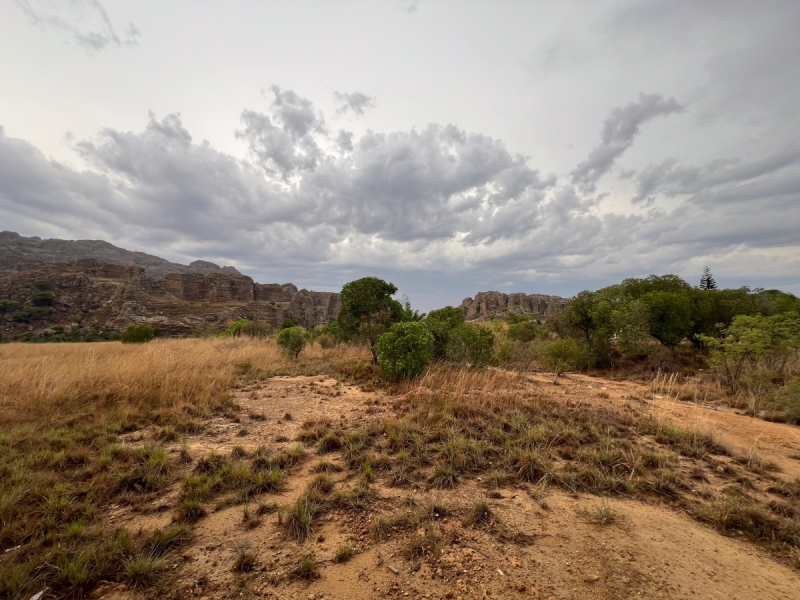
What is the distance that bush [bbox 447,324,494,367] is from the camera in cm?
977

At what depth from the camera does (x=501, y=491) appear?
136 inches

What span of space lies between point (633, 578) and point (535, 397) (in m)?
4.74

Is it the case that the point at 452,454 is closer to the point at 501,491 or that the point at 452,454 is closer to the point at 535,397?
the point at 501,491

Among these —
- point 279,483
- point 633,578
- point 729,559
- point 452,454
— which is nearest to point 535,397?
point 452,454

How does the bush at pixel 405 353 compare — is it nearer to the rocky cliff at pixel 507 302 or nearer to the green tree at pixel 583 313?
the green tree at pixel 583 313

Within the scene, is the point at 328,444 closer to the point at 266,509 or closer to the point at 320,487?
the point at 320,487

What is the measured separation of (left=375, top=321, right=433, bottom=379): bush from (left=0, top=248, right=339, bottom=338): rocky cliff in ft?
99.6

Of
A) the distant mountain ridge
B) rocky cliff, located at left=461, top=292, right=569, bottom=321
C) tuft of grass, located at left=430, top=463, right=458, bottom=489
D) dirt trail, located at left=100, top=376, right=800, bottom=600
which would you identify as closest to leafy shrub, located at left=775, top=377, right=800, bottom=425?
dirt trail, located at left=100, top=376, right=800, bottom=600

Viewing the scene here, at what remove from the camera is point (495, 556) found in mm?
2498

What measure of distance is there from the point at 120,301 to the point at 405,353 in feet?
177

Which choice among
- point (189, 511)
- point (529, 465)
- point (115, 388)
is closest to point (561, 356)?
point (529, 465)

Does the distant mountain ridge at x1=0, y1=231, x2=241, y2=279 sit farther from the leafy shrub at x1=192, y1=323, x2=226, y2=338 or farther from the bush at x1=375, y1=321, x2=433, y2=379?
the bush at x1=375, y1=321, x2=433, y2=379

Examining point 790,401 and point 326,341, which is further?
point 326,341

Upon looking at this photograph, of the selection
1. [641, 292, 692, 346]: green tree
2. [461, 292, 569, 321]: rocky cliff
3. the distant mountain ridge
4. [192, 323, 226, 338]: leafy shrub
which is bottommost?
[192, 323, 226, 338]: leafy shrub
